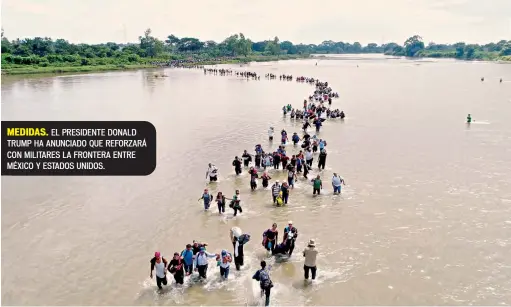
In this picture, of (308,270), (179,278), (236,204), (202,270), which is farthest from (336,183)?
(179,278)

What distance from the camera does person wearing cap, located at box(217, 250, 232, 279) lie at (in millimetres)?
11016

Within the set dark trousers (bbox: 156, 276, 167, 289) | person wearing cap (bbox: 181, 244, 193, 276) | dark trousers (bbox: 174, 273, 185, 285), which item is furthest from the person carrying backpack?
dark trousers (bbox: 156, 276, 167, 289)

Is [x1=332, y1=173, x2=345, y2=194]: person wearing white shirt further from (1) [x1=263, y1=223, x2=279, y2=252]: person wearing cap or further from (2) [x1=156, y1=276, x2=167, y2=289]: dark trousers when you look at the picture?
(2) [x1=156, y1=276, x2=167, y2=289]: dark trousers

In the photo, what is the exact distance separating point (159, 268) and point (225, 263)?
1.75 metres

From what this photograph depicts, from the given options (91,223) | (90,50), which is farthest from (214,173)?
(90,50)

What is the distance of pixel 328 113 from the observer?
36000mm

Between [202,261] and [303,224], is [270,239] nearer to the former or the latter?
[202,261]

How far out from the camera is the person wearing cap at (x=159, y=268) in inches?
416

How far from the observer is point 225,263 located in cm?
1108

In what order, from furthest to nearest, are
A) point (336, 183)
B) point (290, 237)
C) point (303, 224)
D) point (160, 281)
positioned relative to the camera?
point (336, 183) < point (303, 224) < point (290, 237) < point (160, 281)

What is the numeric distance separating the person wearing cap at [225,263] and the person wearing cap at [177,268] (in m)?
1.05

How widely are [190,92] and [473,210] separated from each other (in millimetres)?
45084

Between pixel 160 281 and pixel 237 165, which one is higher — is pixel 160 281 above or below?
below

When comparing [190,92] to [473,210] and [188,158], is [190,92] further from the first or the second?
[473,210]
